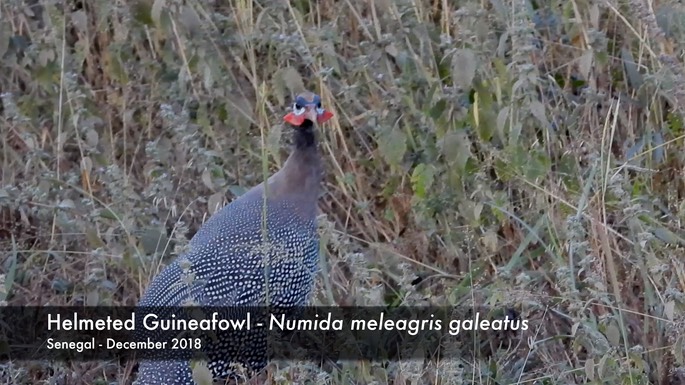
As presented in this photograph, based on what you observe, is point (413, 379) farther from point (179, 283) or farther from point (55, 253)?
point (55, 253)

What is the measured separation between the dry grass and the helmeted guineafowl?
90 mm

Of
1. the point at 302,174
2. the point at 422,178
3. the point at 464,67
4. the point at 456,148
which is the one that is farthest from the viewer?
the point at 422,178

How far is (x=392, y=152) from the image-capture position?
349 cm

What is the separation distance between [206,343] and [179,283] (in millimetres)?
153

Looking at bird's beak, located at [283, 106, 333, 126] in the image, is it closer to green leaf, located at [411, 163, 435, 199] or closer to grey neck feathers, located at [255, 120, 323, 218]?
grey neck feathers, located at [255, 120, 323, 218]

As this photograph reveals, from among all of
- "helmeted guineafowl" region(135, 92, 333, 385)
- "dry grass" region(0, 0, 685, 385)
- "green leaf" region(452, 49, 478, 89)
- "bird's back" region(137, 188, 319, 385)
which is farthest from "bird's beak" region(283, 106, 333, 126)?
"green leaf" region(452, 49, 478, 89)

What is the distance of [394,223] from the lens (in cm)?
380

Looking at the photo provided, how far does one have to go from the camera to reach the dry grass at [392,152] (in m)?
3.10

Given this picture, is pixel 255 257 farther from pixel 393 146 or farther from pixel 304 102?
pixel 393 146

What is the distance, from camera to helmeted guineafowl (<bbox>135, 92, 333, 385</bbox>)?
315 cm

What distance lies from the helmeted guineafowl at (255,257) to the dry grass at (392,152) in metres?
0.09

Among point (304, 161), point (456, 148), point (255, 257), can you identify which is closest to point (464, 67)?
point (456, 148)

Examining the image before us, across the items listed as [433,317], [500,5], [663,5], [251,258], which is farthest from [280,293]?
[663,5]

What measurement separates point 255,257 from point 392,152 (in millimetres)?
499
